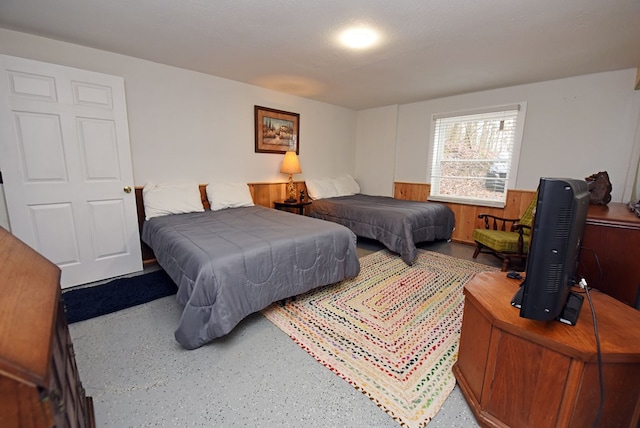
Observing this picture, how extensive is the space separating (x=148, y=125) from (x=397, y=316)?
3.16 meters

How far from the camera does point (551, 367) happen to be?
1066 millimetres

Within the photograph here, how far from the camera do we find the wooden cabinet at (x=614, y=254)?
1771 mm

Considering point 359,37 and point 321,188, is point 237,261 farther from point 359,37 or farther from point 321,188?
point 321,188

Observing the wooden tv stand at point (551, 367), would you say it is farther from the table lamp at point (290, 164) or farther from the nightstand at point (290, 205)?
the table lamp at point (290, 164)

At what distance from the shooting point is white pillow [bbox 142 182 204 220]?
2875 mm

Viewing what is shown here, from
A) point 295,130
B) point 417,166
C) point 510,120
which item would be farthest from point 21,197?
point 510,120

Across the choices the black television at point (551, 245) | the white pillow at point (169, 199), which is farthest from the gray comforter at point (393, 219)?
the black television at point (551, 245)

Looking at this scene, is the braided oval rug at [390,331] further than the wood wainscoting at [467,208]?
No

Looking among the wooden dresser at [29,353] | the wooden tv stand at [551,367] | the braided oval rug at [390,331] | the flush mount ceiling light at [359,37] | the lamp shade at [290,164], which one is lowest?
the braided oval rug at [390,331]

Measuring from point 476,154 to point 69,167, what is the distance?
4.78m

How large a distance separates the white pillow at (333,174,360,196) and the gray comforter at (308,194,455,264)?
473 millimetres

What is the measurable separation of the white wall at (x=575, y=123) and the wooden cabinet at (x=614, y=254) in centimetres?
159

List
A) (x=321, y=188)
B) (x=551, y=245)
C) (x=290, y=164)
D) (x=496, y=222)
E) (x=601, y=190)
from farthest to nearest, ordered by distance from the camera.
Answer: (x=321, y=188) → (x=290, y=164) → (x=496, y=222) → (x=601, y=190) → (x=551, y=245)

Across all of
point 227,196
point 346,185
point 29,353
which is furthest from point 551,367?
point 346,185
